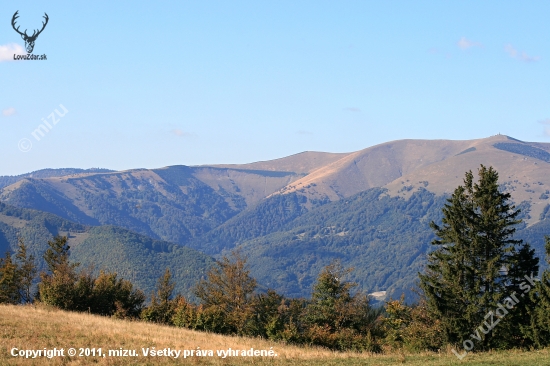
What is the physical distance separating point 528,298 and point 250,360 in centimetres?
2339

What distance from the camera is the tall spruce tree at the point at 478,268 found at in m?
46.7

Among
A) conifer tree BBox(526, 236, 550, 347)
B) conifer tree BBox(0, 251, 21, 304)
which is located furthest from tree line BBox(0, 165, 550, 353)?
conifer tree BBox(0, 251, 21, 304)

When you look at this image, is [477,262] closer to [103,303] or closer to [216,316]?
[216,316]

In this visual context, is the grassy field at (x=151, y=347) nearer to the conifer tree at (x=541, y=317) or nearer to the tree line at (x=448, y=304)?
the conifer tree at (x=541, y=317)

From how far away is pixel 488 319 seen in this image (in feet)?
152

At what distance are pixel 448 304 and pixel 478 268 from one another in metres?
3.57

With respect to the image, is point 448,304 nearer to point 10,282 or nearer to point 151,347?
point 151,347

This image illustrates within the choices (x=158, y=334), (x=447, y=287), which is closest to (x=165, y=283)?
(x=158, y=334)

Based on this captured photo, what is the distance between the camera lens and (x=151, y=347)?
37.4 metres

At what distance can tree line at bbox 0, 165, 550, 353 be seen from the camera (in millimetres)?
46250

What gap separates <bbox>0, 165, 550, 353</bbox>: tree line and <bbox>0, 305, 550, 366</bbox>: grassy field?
290 inches

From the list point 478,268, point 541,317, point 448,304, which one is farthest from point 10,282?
point 541,317

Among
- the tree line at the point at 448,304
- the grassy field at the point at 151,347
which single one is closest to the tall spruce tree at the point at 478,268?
the tree line at the point at 448,304

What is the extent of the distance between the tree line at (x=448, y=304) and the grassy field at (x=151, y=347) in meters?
7.36
